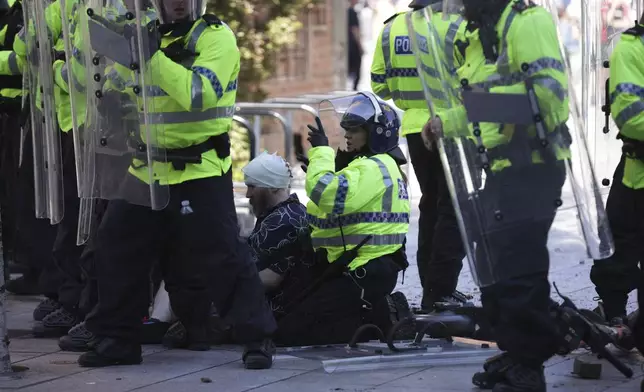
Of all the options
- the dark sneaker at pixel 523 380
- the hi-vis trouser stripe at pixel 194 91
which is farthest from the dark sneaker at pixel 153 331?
the dark sneaker at pixel 523 380

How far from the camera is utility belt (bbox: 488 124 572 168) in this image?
559cm

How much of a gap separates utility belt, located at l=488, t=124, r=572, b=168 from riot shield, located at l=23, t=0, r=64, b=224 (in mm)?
2380

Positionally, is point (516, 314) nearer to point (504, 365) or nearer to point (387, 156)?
point (504, 365)

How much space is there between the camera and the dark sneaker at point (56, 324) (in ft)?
24.8

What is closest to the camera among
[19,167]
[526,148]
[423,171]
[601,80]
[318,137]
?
[526,148]

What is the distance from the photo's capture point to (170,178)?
641cm

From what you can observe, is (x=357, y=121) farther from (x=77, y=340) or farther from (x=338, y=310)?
(x=77, y=340)

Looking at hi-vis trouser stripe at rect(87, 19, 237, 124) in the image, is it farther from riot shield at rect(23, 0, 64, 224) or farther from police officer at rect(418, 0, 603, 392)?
police officer at rect(418, 0, 603, 392)

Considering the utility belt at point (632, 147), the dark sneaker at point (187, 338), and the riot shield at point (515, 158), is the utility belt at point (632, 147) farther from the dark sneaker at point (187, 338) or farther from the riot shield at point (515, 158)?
the dark sneaker at point (187, 338)

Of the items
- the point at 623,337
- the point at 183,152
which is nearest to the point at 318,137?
the point at 183,152

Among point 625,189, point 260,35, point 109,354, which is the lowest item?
point 109,354

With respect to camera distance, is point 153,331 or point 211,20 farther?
point 153,331

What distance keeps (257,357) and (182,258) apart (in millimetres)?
573

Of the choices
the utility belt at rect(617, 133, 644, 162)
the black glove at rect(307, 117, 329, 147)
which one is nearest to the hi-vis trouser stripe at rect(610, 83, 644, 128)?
the utility belt at rect(617, 133, 644, 162)
